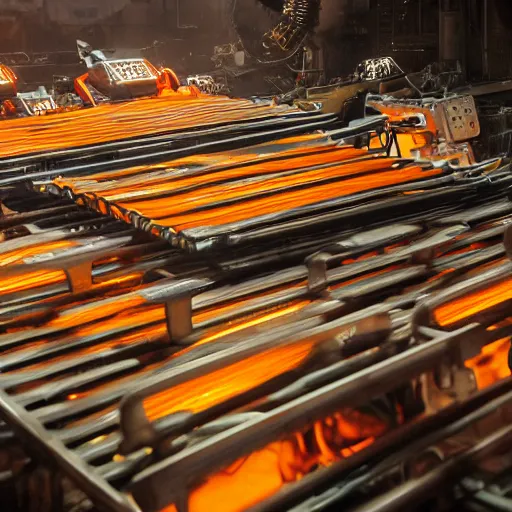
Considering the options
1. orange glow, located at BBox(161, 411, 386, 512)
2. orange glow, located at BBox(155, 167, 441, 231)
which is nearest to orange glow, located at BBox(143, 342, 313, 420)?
orange glow, located at BBox(161, 411, 386, 512)

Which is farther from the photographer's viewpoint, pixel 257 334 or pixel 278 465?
pixel 257 334

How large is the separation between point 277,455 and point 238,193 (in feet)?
2.98

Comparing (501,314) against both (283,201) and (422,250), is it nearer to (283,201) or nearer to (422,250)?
(422,250)

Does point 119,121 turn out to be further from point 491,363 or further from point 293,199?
point 491,363

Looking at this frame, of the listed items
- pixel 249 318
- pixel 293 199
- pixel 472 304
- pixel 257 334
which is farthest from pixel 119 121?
pixel 472 304

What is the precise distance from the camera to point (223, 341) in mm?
1347

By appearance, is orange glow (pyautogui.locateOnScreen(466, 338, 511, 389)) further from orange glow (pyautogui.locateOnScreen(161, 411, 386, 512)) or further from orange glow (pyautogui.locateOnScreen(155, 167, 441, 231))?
orange glow (pyautogui.locateOnScreen(155, 167, 441, 231))

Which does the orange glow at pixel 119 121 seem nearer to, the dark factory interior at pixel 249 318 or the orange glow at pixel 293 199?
the dark factory interior at pixel 249 318

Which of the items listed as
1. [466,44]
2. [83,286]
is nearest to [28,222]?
[83,286]

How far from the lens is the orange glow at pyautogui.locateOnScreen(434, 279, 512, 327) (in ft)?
4.24

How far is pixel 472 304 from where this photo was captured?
4.38ft

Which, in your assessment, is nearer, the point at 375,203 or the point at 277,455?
the point at 277,455

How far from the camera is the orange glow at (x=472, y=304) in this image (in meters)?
1.29

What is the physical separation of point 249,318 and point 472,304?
469mm
